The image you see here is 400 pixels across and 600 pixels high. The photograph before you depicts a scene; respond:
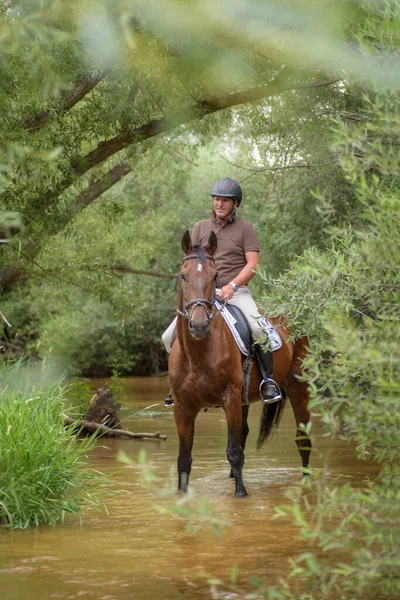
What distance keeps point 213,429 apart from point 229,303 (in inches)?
240

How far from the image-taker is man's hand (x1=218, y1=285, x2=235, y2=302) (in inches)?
329

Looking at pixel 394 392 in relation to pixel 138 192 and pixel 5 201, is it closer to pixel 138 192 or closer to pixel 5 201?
pixel 5 201

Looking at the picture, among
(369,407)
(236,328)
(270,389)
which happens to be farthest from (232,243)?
(369,407)

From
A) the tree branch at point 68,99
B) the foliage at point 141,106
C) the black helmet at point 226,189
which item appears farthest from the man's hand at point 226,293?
the tree branch at point 68,99

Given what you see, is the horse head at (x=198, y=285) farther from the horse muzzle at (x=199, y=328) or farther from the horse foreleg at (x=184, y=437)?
the horse foreleg at (x=184, y=437)

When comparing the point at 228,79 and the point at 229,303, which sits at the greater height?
the point at 228,79

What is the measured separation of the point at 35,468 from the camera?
6684 mm

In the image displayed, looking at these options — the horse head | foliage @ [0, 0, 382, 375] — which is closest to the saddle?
the horse head

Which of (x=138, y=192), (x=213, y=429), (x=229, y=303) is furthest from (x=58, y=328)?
(x=229, y=303)

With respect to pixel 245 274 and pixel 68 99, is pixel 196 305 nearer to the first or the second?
pixel 245 274

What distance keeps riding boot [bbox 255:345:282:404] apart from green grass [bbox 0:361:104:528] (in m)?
2.41

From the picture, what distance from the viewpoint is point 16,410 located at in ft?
23.0

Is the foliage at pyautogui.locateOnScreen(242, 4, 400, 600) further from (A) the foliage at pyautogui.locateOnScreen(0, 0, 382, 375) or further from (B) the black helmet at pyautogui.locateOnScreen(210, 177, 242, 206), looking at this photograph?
(B) the black helmet at pyautogui.locateOnScreen(210, 177, 242, 206)

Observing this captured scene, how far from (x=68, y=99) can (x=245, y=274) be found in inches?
171
